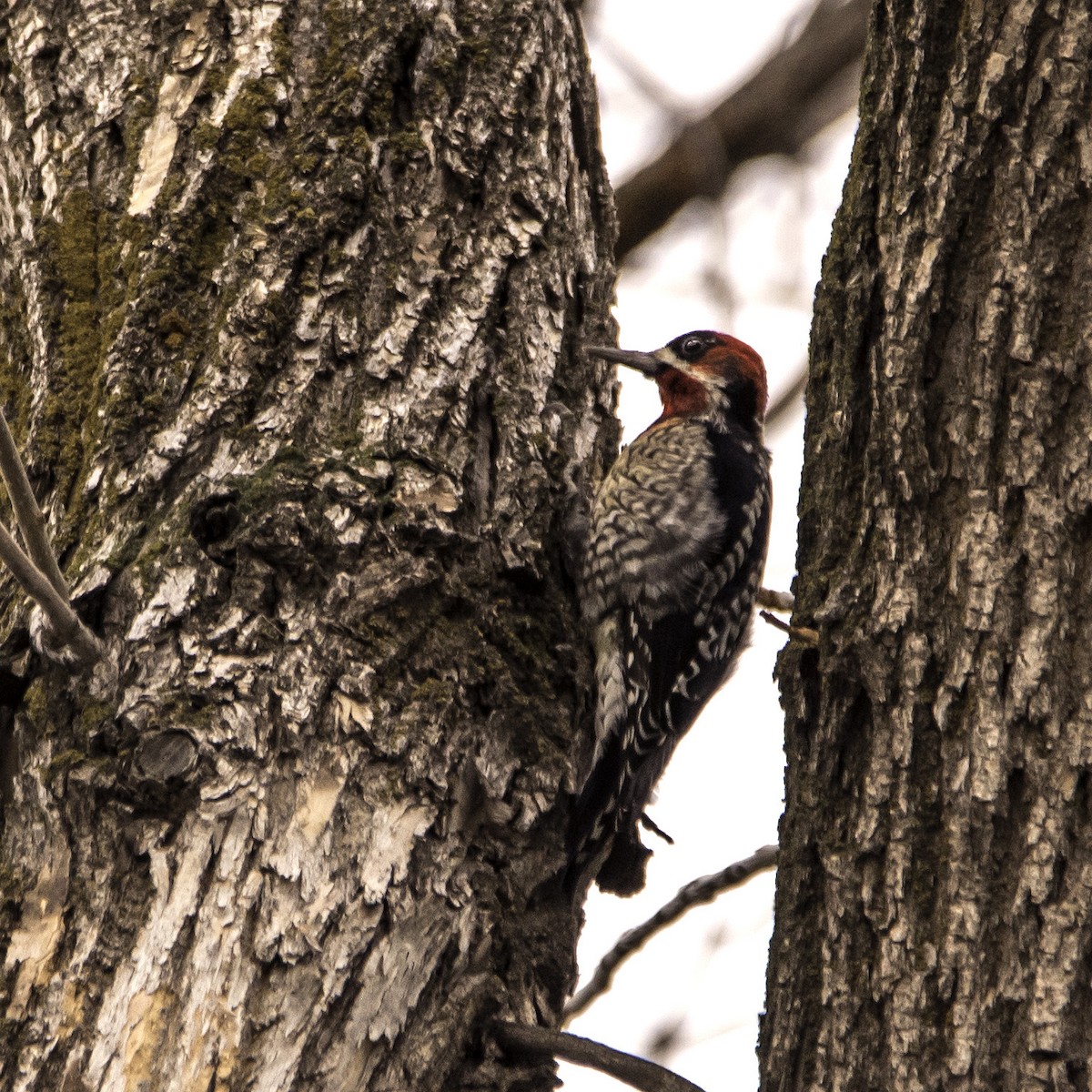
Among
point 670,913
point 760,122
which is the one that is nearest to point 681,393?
point 760,122

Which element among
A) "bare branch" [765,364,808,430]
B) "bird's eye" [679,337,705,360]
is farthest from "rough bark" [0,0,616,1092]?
"bare branch" [765,364,808,430]

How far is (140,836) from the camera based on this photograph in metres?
2.34

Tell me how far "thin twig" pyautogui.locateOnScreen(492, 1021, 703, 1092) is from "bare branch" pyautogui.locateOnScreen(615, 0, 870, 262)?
3.39m

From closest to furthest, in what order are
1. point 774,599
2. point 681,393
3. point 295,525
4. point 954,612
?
point 954,612 → point 295,525 → point 774,599 → point 681,393

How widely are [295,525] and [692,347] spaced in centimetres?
260

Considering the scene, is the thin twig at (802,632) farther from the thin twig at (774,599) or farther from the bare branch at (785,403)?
the bare branch at (785,403)

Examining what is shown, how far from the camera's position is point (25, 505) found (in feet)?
7.03

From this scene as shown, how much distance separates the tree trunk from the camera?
69.5 inches

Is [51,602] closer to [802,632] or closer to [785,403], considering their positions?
[802,632]

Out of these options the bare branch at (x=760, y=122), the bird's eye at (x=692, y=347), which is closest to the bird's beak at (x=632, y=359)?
the bird's eye at (x=692, y=347)

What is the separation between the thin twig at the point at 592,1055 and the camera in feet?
7.14

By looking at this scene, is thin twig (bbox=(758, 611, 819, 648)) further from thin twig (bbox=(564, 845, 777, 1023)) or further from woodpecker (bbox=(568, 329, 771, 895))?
thin twig (bbox=(564, 845, 777, 1023))

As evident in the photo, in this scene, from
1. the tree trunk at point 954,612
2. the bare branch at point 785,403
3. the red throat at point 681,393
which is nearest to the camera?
the tree trunk at point 954,612

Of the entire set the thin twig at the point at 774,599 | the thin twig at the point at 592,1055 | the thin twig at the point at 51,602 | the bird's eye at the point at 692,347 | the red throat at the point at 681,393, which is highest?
the bird's eye at the point at 692,347
